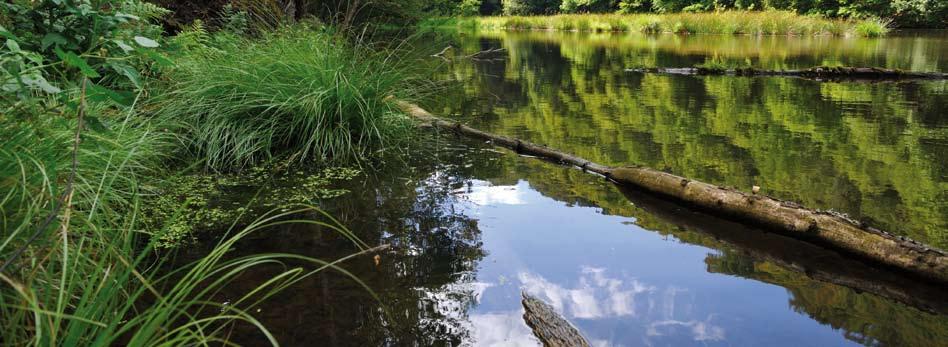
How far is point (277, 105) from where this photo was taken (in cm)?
377

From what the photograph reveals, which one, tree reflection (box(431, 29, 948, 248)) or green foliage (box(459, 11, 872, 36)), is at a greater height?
green foliage (box(459, 11, 872, 36))

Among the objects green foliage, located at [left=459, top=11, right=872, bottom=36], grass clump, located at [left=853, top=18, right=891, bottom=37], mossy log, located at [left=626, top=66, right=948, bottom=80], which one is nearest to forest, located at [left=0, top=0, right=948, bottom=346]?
mossy log, located at [left=626, top=66, right=948, bottom=80]

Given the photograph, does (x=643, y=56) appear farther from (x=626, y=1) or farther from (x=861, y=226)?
(x=626, y=1)

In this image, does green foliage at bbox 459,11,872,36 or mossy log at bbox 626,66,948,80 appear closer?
mossy log at bbox 626,66,948,80

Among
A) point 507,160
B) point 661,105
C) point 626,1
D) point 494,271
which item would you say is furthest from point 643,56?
point 626,1

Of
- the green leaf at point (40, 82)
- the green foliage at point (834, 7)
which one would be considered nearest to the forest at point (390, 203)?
the green leaf at point (40, 82)

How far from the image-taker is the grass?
61.8ft

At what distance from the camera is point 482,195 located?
11.0ft

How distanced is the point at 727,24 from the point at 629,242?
2030 centimetres

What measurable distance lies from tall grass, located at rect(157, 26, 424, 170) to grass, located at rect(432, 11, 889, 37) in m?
11.3

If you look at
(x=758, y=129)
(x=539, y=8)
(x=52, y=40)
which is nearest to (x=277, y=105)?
(x=52, y=40)

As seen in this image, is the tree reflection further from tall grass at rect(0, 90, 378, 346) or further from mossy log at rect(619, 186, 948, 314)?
tall grass at rect(0, 90, 378, 346)

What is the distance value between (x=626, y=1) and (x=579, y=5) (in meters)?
3.66

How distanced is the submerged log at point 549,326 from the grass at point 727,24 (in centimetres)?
1364
